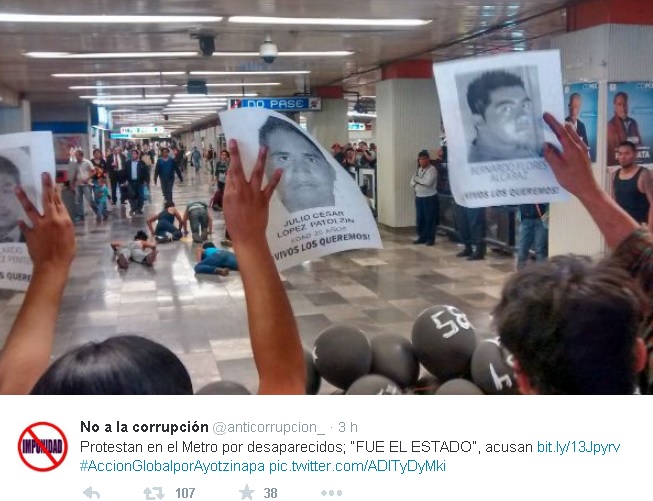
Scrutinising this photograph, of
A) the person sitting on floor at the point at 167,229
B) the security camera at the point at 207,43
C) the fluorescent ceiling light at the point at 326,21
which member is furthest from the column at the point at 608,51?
the person sitting on floor at the point at 167,229

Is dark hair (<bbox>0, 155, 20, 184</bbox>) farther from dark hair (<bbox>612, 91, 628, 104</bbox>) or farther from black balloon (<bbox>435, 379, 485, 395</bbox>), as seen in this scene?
dark hair (<bbox>612, 91, 628, 104</bbox>)

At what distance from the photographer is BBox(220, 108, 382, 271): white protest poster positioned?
1745mm

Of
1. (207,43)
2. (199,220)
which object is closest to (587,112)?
(207,43)

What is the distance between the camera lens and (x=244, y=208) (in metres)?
1.51

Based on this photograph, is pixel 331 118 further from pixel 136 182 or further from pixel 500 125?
pixel 500 125

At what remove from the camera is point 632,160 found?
22.2ft

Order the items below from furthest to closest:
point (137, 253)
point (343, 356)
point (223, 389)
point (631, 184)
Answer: point (137, 253) → point (631, 184) → point (343, 356) → point (223, 389)

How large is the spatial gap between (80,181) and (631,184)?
39.9 ft

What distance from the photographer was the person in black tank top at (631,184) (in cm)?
642

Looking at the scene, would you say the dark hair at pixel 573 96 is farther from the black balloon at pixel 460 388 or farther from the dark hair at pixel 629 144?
the black balloon at pixel 460 388

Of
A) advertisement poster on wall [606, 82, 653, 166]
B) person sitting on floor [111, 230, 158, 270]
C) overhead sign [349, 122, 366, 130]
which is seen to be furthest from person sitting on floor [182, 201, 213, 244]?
overhead sign [349, 122, 366, 130]
